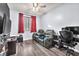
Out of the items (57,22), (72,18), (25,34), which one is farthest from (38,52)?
(72,18)

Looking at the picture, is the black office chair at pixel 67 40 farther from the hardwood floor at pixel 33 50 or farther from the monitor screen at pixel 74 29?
the hardwood floor at pixel 33 50

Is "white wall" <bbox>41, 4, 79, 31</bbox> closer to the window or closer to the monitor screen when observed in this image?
the monitor screen

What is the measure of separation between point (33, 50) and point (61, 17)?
0.94m

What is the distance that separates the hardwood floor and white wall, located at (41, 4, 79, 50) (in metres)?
0.44

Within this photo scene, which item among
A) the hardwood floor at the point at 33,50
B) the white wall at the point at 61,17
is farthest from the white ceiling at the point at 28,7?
the hardwood floor at the point at 33,50

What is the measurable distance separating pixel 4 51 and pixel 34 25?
2.78 ft

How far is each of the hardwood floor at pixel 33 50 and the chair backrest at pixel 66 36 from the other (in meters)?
0.35

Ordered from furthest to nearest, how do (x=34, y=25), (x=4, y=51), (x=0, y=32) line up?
(x=34, y=25), (x=4, y=51), (x=0, y=32)

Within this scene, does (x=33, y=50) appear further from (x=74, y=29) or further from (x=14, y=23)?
(x=74, y=29)

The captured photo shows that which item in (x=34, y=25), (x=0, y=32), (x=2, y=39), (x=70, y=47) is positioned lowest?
(x=70, y=47)

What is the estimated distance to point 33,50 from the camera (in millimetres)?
1831

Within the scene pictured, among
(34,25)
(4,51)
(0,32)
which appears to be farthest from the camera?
(34,25)

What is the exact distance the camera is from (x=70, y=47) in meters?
1.87

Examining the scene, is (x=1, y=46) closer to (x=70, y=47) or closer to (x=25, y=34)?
(x=25, y=34)
